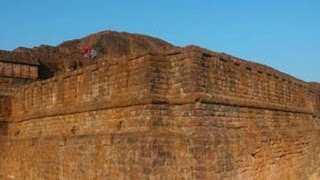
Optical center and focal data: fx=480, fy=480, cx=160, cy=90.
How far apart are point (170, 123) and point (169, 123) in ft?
0.06

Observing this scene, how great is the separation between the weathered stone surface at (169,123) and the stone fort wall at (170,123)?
0.02 m

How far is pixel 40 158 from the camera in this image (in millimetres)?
12742

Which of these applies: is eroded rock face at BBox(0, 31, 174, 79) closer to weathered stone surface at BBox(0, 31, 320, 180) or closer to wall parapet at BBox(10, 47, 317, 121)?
wall parapet at BBox(10, 47, 317, 121)

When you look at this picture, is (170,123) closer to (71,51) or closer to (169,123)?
(169,123)

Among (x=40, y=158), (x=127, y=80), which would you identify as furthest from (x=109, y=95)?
(x=40, y=158)

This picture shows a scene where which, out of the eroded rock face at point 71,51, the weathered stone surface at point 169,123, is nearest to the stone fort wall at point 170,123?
the weathered stone surface at point 169,123

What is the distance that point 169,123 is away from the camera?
9.03 m

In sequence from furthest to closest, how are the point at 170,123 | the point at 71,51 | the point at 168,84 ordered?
1. the point at 71,51
2. the point at 168,84
3. the point at 170,123

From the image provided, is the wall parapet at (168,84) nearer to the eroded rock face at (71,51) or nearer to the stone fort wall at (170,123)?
the stone fort wall at (170,123)

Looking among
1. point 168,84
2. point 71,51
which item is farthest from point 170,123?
point 71,51

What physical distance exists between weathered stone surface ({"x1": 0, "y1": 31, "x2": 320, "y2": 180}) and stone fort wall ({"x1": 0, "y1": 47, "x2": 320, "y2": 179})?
0.06 ft

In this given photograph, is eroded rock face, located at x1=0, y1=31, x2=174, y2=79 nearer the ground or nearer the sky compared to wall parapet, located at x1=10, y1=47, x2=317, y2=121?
nearer the sky

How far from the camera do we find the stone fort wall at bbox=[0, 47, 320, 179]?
335 inches

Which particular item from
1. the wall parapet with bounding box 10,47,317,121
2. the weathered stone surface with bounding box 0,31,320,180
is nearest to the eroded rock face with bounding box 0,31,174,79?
the wall parapet with bounding box 10,47,317,121
